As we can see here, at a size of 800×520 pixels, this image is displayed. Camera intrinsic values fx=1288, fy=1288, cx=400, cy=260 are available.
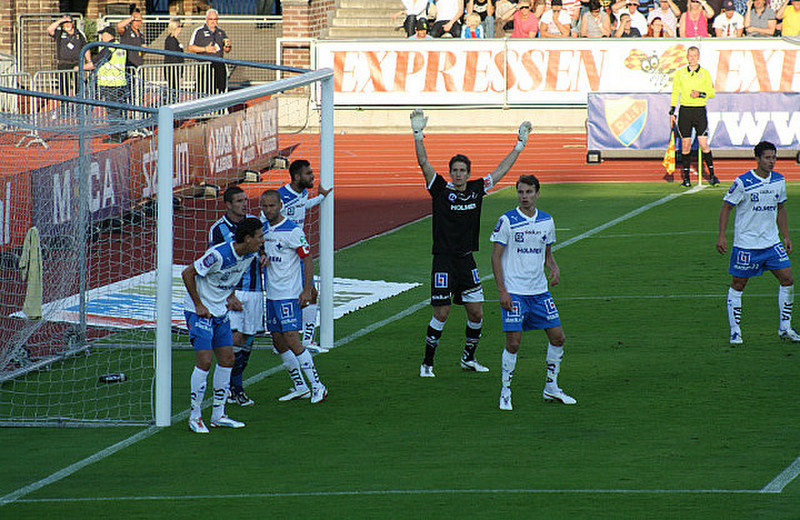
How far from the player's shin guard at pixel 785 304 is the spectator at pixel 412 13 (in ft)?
72.9

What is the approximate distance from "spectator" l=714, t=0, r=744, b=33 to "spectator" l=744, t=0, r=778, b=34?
0.20 meters

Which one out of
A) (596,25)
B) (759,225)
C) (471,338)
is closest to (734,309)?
(759,225)

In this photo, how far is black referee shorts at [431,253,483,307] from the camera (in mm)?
11891

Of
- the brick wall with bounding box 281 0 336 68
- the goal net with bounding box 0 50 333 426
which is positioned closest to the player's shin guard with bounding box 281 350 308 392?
the goal net with bounding box 0 50 333 426

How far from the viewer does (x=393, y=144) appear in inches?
1238

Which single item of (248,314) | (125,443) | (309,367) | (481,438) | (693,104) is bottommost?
(125,443)

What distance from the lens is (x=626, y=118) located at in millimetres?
26875

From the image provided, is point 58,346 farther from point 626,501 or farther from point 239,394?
point 626,501

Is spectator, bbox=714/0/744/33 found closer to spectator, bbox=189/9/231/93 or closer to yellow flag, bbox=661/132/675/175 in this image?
yellow flag, bbox=661/132/675/175

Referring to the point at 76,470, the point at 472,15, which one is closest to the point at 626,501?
the point at 76,470

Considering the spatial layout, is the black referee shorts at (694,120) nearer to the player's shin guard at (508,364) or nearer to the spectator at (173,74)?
the spectator at (173,74)

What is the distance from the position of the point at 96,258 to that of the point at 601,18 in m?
21.4

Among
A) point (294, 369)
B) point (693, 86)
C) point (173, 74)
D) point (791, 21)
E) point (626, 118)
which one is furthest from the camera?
point (791, 21)

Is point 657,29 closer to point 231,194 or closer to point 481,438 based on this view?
point 231,194
